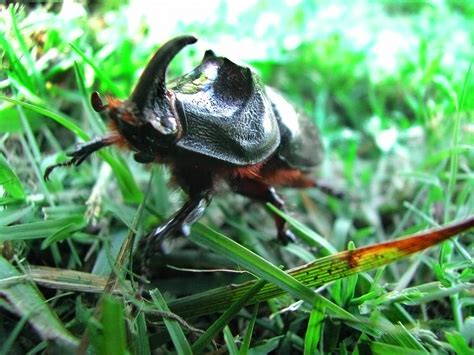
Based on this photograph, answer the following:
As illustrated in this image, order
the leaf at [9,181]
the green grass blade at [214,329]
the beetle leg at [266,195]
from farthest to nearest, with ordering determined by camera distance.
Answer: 1. the beetle leg at [266,195]
2. the leaf at [9,181]
3. the green grass blade at [214,329]

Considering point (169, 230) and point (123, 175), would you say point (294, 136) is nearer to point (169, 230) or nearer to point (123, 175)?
point (123, 175)

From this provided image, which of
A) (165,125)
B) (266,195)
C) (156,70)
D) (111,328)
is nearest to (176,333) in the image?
(111,328)

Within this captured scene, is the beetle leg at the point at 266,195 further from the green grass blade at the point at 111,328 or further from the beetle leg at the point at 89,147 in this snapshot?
the green grass blade at the point at 111,328

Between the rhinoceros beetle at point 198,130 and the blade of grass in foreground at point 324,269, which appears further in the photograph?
the rhinoceros beetle at point 198,130

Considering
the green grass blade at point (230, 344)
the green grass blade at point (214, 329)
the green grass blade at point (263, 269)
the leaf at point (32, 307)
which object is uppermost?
the leaf at point (32, 307)

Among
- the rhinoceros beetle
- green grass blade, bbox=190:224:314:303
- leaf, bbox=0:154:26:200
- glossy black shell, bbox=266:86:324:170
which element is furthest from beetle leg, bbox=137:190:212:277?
glossy black shell, bbox=266:86:324:170

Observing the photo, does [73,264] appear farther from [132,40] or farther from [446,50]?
[446,50]

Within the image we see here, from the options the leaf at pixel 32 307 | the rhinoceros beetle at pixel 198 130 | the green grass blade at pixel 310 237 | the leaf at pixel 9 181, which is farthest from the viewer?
the green grass blade at pixel 310 237

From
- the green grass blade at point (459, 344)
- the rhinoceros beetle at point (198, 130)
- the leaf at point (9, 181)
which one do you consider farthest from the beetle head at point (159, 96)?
the green grass blade at point (459, 344)
